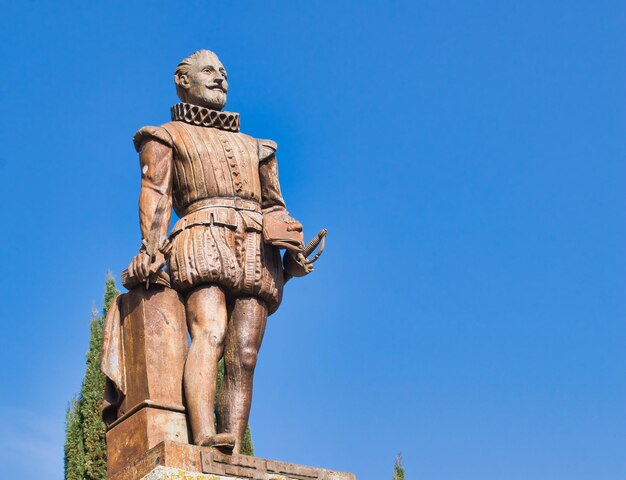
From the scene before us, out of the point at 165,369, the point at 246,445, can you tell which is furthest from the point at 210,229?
the point at 246,445

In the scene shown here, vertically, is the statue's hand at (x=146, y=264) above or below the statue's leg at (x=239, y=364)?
above

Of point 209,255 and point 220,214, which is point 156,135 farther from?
point 209,255

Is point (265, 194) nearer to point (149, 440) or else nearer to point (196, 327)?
point (196, 327)

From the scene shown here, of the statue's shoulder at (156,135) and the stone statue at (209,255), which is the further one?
the statue's shoulder at (156,135)

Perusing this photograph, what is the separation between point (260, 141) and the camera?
11664 mm

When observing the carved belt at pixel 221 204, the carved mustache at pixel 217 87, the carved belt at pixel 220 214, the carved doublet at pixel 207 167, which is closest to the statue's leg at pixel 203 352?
the carved belt at pixel 220 214

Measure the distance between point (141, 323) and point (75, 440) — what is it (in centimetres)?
→ 1144

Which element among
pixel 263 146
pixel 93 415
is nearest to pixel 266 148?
pixel 263 146

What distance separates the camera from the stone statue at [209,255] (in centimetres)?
1066

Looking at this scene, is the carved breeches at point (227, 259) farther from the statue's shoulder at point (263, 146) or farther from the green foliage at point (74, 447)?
the green foliage at point (74, 447)

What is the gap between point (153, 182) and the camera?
11.0 m

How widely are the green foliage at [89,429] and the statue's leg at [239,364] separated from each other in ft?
33.7

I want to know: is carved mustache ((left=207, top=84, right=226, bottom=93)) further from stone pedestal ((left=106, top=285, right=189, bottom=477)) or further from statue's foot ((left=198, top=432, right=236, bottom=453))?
statue's foot ((left=198, top=432, right=236, bottom=453))

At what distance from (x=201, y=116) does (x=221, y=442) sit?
2.84m
